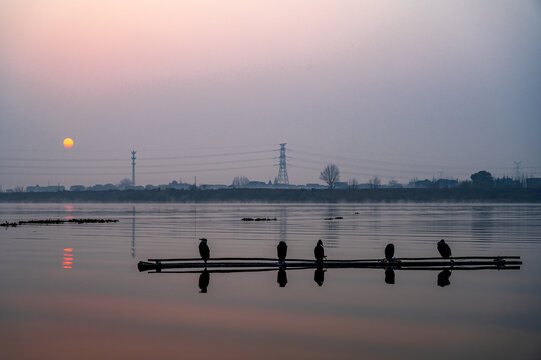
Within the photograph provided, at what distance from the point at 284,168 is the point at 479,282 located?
157m

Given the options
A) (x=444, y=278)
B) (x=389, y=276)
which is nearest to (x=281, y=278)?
(x=389, y=276)

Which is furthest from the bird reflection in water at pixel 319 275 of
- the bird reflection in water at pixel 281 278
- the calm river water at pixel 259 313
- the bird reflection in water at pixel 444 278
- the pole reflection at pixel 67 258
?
the pole reflection at pixel 67 258

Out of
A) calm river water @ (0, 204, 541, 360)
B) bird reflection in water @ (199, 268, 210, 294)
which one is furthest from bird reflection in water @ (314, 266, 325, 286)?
bird reflection in water @ (199, 268, 210, 294)

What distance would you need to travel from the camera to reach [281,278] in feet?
96.7

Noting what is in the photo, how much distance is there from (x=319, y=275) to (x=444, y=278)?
517 cm

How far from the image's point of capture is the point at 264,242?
4891 cm

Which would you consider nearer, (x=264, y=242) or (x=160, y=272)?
(x=160, y=272)

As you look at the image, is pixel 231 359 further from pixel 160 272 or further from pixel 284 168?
pixel 284 168

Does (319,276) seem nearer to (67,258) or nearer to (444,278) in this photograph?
(444,278)

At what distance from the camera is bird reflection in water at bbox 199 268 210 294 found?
1048 inches

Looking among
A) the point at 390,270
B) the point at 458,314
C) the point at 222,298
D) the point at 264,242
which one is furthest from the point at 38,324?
the point at 264,242

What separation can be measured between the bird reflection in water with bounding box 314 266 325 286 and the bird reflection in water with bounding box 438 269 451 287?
4651 mm

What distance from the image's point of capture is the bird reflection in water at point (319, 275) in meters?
28.5

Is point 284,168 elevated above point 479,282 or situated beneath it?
elevated above
